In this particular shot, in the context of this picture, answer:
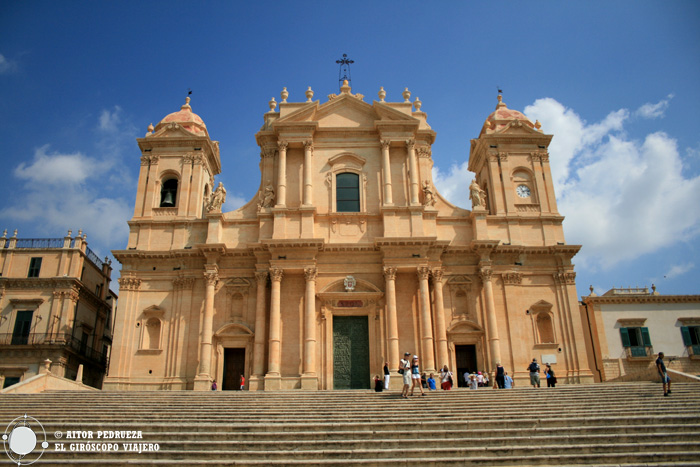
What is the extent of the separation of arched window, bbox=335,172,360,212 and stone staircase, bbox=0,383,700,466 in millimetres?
12290

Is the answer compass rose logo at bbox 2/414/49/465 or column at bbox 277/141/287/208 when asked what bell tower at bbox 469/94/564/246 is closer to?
column at bbox 277/141/287/208

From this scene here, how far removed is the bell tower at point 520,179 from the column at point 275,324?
1106 centimetres

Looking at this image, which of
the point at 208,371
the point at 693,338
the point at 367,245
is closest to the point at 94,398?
the point at 208,371

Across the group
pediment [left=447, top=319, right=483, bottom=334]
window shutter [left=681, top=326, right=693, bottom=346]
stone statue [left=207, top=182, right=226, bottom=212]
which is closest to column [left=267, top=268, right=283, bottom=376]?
stone statue [left=207, top=182, right=226, bottom=212]

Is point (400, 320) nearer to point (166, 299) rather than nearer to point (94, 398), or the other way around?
point (166, 299)

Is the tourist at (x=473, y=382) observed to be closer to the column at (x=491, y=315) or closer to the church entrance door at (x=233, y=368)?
the column at (x=491, y=315)

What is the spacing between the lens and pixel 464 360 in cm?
2609

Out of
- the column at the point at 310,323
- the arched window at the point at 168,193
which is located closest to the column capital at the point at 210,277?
the column at the point at 310,323

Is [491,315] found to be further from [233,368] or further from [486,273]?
[233,368]

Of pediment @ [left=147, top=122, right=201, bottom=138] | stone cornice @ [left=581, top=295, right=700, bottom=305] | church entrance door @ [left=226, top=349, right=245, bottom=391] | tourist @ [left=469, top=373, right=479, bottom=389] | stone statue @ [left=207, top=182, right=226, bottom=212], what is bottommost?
tourist @ [left=469, top=373, right=479, bottom=389]

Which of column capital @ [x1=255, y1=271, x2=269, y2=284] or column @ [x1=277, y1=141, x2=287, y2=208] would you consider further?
column @ [x1=277, y1=141, x2=287, y2=208]

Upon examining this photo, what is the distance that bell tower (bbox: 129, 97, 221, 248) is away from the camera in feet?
93.2

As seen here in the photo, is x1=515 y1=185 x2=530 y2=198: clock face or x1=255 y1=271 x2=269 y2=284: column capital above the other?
x1=515 y1=185 x2=530 y2=198: clock face

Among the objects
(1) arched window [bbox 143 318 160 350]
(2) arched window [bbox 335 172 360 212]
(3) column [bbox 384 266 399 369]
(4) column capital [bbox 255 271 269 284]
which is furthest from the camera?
(2) arched window [bbox 335 172 360 212]
